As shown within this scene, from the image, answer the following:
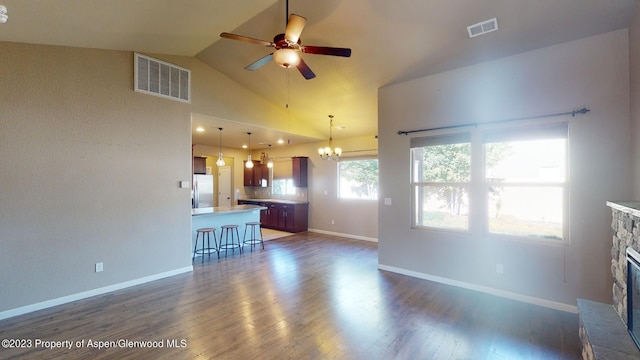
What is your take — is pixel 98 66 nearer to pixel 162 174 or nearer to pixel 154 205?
pixel 162 174

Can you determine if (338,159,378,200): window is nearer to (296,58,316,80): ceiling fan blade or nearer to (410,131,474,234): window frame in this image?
(410,131,474,234): window frame

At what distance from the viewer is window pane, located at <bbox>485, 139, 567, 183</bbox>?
3363mm

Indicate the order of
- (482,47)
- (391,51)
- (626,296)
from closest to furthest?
(626,296) < (482,47) < (391,51)

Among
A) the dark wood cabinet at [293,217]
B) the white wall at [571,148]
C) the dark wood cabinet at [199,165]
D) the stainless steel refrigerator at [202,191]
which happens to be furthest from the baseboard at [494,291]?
the dark wood cabinet at [199,165]

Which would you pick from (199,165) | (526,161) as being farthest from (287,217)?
(526,161)

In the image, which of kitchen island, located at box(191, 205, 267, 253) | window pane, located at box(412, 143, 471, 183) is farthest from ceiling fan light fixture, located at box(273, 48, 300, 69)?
kitchen island, located at box(191, 205, 267, 253)

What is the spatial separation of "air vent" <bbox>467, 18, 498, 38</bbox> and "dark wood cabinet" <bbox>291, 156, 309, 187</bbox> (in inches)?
219

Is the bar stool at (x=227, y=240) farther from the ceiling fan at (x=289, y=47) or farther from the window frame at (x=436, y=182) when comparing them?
the ceiling fan at (x=289, y=47)

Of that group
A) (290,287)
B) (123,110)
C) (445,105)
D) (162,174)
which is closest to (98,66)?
(123,110)

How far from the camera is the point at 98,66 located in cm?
367

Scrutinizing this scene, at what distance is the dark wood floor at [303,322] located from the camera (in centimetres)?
244

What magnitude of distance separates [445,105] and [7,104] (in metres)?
5.44

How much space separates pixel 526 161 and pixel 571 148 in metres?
0.46

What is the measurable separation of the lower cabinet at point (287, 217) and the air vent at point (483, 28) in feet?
19.1
